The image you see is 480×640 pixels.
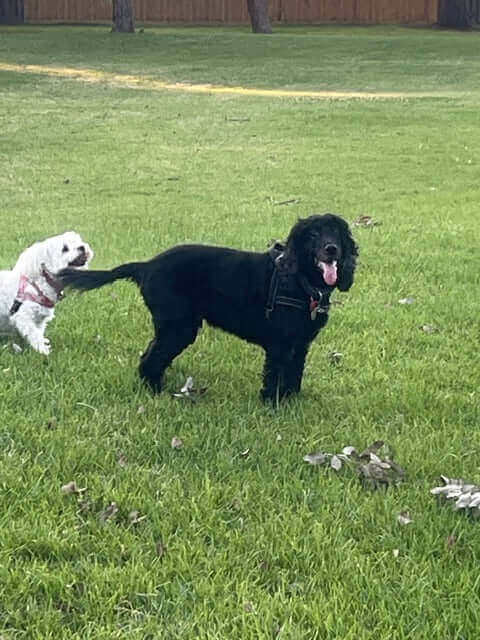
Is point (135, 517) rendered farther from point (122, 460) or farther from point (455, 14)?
point (455, 14)

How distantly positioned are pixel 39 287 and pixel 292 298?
2.03 metres

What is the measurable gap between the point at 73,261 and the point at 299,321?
1819mm

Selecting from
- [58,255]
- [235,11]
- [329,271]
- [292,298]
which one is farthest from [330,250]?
[235,11]

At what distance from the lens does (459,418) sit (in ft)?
15.6

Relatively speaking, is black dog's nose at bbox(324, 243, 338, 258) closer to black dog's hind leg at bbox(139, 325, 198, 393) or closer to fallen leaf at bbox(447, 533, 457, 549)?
Result: black dog's hind leg at bbox(139, 325, 198, 393)

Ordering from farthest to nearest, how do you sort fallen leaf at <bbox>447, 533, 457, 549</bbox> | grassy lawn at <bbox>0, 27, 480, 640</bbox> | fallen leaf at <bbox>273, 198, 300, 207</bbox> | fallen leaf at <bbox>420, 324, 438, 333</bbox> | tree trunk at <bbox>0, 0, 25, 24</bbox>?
1. tree trunk at <bbox>0, 0, 25, 24</bbox>
2. fallen leaf at <bbox>273, 198, 300, 207</bbox>
3. fallen leaf at <bbox>420, 324, 438, 333</bbox>
4. fallen leaf at <bbox>447, 533, 457, 549</bbox>
5. grassy lawn at <bbox>0, 27, 480, 640</bbox>

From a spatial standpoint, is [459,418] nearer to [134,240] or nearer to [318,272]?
[318,272]

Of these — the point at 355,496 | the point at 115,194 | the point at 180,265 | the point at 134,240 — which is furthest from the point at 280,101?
the point at 355,496

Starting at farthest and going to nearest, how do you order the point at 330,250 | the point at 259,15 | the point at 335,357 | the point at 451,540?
1. the point at 259,15
2. the point at 335,357
3. the point at 330,250
4. the point at 451,540

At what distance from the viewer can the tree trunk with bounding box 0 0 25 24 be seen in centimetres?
4344

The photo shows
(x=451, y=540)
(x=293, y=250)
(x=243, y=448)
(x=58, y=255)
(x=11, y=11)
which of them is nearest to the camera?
(x=451, y=540)

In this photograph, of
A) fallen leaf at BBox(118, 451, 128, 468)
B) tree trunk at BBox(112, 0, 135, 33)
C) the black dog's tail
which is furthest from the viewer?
tree trunk at BBox(112, 0, 135, 33)

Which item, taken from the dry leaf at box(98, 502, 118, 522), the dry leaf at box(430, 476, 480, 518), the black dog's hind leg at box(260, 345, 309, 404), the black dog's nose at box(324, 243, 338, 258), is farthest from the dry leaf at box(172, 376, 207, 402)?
the dry leaf at box(430, 476, 480, 518)

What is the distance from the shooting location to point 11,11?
1721 inches
